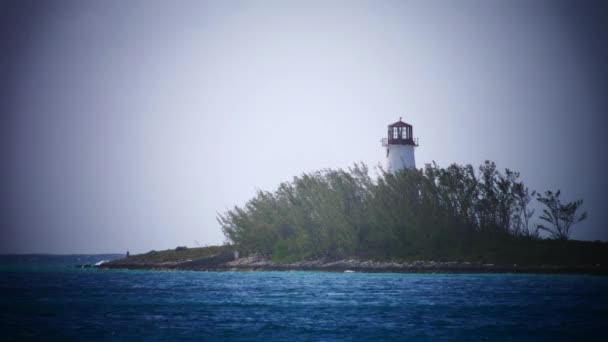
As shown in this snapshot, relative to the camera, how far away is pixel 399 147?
70.4 m

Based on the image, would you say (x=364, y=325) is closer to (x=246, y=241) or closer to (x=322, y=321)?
(x=322, y=321)

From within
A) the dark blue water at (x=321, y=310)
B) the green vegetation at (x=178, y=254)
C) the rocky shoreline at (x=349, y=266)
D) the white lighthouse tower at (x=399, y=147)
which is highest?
the white lighthouse tower at (x=399, y=147)

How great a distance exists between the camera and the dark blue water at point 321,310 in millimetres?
28578

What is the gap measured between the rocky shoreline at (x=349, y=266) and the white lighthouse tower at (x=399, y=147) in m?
11.5

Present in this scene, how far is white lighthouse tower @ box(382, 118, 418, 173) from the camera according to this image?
69.6 meters

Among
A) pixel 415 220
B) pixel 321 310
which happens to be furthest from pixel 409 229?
pixel 321 310

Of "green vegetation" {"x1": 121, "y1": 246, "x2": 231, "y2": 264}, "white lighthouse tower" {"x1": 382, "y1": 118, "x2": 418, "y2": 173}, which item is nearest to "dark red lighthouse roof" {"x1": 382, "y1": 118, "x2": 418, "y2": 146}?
"white lighthouse tower" {"x1": 382, "y1": 118, "x2": 418, "y2": 173}

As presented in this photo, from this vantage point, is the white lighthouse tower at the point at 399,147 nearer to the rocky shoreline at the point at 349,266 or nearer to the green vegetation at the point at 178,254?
the rocky shoreline at the point at 349,266

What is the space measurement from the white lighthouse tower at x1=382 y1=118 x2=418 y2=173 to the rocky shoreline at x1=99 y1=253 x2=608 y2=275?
11501mm

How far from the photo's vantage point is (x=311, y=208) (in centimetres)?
7519

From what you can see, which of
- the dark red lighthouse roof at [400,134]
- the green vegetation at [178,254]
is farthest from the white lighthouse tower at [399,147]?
the green vegetation at [178,254]

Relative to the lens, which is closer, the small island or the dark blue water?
the dark blue water

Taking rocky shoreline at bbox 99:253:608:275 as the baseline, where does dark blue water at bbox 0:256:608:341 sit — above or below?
below

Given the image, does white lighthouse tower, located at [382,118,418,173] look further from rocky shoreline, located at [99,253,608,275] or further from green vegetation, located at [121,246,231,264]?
green vegetation, located at [121,246,231,264]
